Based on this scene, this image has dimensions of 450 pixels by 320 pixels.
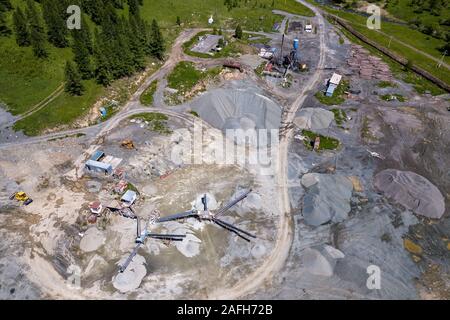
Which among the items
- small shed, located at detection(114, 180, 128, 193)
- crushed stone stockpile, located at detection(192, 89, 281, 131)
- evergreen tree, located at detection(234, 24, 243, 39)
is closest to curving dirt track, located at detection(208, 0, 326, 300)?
crushed stone stockpile, located at detection(192, 89, 281, 131)

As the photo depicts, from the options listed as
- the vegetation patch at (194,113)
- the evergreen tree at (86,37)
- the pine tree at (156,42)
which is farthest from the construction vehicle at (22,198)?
the pine tree at (156,42)

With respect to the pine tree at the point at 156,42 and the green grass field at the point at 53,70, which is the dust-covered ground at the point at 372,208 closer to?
the pine tree at the point at 156,42

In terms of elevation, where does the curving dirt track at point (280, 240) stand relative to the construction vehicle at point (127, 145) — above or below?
below

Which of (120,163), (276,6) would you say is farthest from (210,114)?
(276,6)

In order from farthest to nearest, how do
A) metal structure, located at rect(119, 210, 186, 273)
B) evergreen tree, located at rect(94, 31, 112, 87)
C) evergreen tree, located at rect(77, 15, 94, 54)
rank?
evergreen tree, located at rect(77, 15, 94, 54)
evergreen tree, located at rect(94, 31, 112, 87)
metal structure, located at rect(119, 210, 186, 273)

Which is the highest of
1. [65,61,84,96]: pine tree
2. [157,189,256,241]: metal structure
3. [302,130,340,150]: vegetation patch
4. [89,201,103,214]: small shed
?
[65,61,84,96]: pine tree

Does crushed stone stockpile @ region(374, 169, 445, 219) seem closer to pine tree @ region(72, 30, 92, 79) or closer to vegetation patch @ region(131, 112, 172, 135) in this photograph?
vegetation patch @ region(131, 112, 172, 135)
